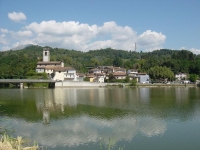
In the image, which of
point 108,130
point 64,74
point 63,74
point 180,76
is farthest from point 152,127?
point 180,76

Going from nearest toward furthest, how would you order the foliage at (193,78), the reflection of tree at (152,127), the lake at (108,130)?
the lake at (108,130) < the reflection of tree at (152,127) < the foliage at (193,78)

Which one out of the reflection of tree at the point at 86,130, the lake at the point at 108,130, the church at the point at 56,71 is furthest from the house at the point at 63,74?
the reflection of tree at the point at 86,130

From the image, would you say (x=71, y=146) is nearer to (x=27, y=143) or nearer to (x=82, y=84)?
(x=27, y=143)

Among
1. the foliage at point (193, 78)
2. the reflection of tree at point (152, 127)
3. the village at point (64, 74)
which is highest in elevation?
the village at point (64, 74)

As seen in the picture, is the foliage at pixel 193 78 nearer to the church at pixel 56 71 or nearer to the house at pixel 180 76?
the house at pixel 180 76

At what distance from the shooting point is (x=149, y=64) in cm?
9869

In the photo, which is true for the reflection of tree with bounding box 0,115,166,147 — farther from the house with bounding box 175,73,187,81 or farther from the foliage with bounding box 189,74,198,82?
the house with bounding box 175,73,187,81

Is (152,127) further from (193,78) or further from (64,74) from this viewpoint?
(193,78)

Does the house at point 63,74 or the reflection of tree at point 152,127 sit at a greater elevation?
the house at point 63,74

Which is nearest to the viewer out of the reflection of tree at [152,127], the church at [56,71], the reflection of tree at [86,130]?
the reflection of tree at [86,130]

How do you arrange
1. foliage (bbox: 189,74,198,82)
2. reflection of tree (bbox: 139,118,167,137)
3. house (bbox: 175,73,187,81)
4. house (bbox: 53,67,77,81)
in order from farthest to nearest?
house (bbox: 175,73,187,81) → foliage (bbox: 189,74,198,82) → house (bbox: 53,67,77,81) → reflection of tree (bbox: 139,118,167,137)

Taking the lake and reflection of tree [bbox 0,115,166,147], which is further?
reflection of tree [bbox 0,115,166,147]

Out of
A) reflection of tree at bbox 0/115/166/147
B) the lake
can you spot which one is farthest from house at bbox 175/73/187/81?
reflection of tree at bbox 0/115/166/147

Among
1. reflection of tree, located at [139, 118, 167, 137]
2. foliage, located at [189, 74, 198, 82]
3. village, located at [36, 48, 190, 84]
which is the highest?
village, located at [36, 48, 190, 84]
